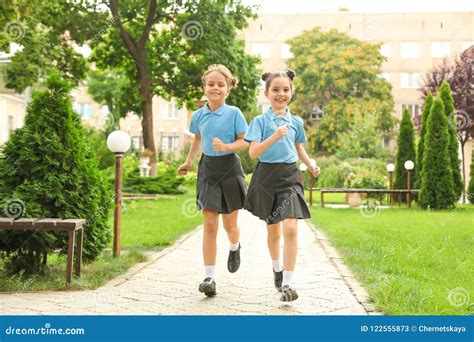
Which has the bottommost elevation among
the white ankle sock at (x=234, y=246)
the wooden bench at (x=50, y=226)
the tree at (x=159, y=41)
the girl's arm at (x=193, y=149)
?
the white ankle sock at (x=234, y=246)

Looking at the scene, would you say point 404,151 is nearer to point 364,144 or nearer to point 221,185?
point 364,144

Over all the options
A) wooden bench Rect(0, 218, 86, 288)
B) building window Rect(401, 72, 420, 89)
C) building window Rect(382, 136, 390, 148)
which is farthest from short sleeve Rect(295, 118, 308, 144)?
building window Rect(401, 72, 420, 89)

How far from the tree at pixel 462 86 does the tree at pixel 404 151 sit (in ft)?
12.7

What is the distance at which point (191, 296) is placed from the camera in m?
5.42

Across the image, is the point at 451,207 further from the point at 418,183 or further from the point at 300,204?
the point at 300,204

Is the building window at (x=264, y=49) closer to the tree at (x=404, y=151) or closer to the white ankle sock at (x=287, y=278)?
the tree at (x=404, y=151)

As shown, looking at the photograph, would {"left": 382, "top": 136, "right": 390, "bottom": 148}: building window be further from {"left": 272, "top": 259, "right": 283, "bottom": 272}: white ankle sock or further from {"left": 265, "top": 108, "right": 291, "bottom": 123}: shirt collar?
{"left": 265, "top": 108, "right": 291, "bottom": 123}: shirt collar

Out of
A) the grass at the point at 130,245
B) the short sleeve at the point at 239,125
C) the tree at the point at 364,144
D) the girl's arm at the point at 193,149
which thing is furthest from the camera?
the tree at the point at 364,144

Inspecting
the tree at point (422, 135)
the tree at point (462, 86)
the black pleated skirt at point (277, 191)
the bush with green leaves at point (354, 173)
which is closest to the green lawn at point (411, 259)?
the black pleated skirt at point (277, 191)

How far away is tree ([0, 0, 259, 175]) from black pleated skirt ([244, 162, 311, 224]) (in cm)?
1726

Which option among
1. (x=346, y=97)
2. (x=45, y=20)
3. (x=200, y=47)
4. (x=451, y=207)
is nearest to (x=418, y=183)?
(x=451, y=207)

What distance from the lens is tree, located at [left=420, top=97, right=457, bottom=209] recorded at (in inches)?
691

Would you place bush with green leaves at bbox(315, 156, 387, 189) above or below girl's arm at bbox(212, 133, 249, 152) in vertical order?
below

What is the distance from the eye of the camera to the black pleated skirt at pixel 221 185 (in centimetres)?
534
